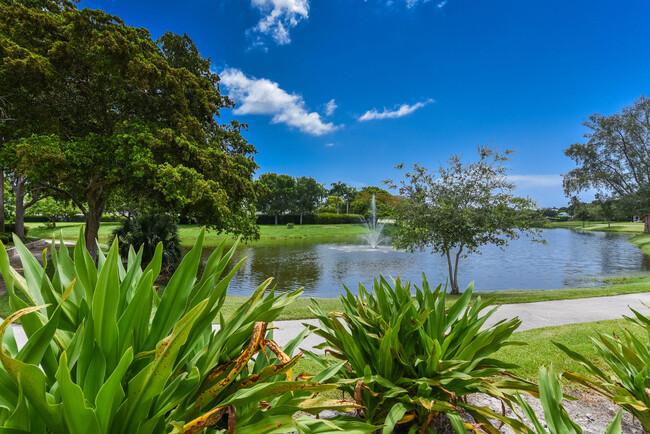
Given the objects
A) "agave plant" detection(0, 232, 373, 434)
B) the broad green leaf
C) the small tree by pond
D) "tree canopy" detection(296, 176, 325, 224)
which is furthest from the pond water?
"tree canopy" detection(296, 176, 325, 224)

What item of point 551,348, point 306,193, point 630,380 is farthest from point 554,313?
point 306,193

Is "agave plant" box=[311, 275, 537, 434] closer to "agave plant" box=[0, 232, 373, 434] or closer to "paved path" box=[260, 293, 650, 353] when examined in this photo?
"agave plant" box=[0, 232, 373, 434]

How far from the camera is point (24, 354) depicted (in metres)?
0.95

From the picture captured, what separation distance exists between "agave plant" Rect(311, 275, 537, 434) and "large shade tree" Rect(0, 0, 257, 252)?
7.55 m

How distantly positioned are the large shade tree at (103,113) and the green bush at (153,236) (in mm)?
1555

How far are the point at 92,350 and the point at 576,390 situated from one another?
3.67 m

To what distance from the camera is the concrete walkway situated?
5.31 m

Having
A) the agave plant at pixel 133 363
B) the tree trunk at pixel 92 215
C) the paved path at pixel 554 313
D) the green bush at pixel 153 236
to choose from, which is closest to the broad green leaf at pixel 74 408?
the agave plant at pixel 133 363

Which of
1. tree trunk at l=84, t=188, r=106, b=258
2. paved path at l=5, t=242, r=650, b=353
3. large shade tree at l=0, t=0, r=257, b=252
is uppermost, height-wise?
large shade tree at l=0, t=0, r=257, b=252

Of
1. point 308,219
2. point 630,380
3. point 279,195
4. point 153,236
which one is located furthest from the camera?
point 279,195

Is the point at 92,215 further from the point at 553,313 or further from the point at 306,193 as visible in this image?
the point at 306,193

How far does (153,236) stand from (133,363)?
1313cm

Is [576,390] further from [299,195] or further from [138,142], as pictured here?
[299,195]

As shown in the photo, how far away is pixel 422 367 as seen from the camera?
2.04 meters
